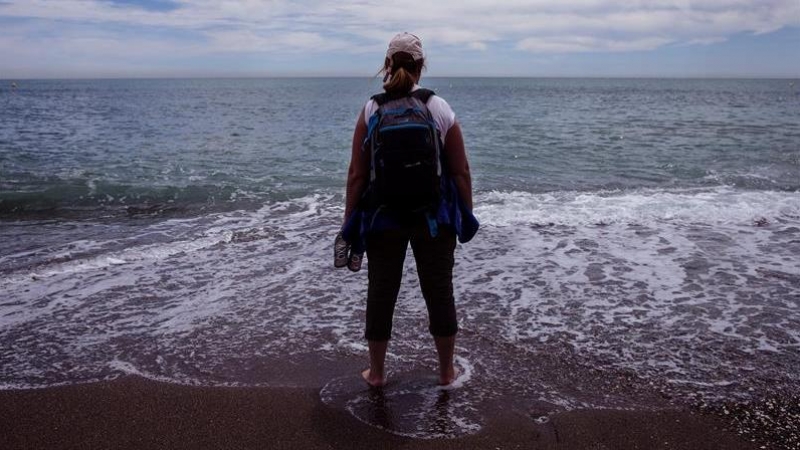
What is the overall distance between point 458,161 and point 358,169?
592 mm

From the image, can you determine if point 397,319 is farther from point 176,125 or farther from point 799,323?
point 176,125

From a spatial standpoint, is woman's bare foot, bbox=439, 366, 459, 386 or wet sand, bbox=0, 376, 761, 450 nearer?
wet sand, bbox=0, 376, 761, 450

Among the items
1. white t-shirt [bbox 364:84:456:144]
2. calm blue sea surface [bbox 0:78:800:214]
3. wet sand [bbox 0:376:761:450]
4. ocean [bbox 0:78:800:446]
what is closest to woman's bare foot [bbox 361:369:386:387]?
ocean [bbox 0:78:800:446]

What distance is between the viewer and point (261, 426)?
11.7 feet

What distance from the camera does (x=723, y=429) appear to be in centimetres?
354

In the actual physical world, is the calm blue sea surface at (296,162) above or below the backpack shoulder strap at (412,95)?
below

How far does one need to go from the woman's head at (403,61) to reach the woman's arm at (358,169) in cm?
26

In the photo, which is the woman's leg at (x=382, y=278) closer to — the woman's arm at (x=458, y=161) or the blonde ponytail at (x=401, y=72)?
the woman's arm at (x=458, y=161)

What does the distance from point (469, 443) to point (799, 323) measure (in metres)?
3.65

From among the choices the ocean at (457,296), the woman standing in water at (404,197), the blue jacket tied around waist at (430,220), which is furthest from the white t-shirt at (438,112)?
the ocean at (457,296)

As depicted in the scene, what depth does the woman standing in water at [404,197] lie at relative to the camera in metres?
3.26

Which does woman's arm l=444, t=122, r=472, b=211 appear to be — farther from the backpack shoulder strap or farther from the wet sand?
Result: the wet sand

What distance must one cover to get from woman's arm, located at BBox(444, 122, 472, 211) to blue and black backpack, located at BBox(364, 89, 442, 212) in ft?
0.28

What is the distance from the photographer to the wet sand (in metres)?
3.39
